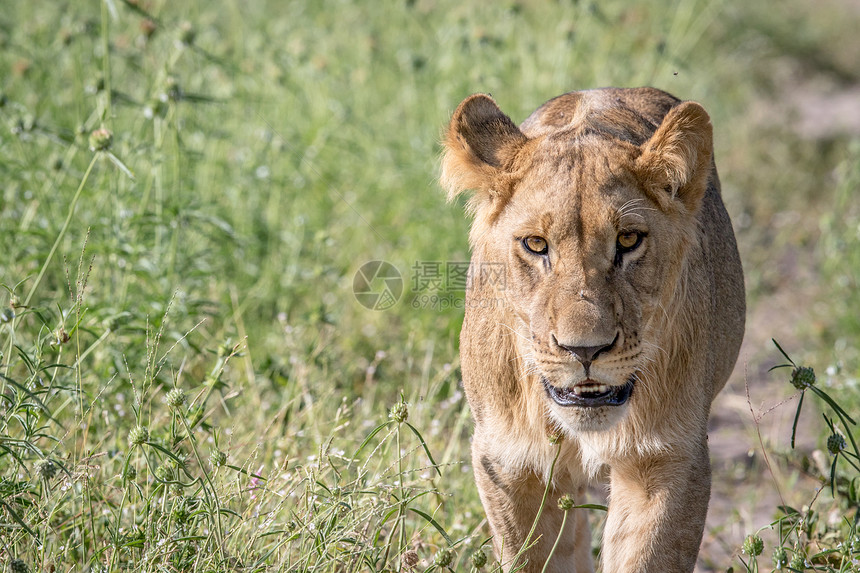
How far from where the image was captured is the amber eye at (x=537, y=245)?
3039 millimetres

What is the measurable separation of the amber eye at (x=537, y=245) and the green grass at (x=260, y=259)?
726 millimetres

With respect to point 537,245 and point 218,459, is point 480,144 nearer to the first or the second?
point 537,245

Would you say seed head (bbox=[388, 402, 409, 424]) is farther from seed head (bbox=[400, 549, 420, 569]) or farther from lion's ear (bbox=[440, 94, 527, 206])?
lion's ear (bbox=[440, 94, 527, 206])

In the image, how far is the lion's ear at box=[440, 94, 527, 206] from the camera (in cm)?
334

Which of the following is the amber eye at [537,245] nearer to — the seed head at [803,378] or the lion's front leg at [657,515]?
the lion's front leg at [657,515]

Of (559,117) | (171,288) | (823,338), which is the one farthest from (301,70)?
(823,338)

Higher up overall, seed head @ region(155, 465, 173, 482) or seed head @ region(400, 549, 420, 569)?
seed head @ region(155, 465, 173, 482)

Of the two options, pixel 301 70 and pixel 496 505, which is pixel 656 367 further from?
pixel 301 70

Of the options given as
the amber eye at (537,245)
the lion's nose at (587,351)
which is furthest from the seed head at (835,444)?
the amber eye at (537,245)

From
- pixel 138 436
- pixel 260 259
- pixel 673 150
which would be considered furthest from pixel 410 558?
pixel 260 259

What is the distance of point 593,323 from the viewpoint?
2791 mm

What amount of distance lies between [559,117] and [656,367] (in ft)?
3.62

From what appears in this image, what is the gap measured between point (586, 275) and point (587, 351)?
24 centimetres

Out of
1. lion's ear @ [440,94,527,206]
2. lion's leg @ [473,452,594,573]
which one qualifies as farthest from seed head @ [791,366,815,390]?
lion's ear @ [440,94,527,206]
